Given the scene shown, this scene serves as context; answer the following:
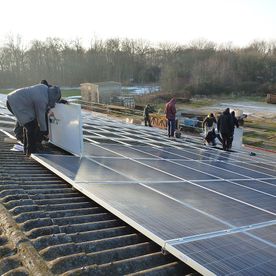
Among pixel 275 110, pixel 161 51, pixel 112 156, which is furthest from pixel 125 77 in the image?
pixel 112 156

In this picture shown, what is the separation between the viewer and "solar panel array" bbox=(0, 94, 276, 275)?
3.68 meters

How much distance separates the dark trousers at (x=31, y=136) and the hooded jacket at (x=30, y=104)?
0.14m

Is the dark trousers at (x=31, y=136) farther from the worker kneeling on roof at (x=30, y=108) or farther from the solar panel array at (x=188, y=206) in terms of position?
the solar panel array at (x=188, y=206)

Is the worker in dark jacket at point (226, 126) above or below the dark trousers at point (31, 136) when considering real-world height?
below

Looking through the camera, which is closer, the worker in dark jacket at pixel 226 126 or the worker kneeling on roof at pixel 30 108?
the worker kneeling on roof at pixel 30 108

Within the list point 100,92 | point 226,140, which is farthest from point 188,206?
point 100,92

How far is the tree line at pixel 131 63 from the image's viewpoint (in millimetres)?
80000

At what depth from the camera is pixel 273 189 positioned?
8469 millimetres

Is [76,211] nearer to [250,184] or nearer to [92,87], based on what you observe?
[250,184]

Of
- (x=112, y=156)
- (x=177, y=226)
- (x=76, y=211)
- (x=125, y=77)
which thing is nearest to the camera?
(x=177, y=226)

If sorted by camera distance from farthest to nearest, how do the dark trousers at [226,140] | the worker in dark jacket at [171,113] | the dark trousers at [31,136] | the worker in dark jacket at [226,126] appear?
the worker in dark jacket at [171,113] → the dark trousers at [226,140] → the worker in dark jacket at [226,126] → the dark trousers at [31,136]

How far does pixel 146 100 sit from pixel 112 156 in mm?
56434

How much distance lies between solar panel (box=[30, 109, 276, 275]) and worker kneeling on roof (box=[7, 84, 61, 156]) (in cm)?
76

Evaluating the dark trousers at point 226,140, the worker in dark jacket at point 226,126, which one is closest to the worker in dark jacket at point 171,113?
the worker in dark jacket at point 226,126
